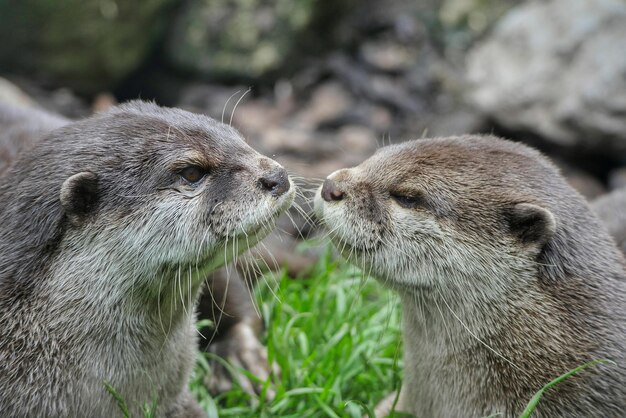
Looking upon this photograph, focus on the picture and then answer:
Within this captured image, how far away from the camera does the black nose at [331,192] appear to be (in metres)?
3.33

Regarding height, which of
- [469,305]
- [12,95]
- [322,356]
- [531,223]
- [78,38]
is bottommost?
[322,356]

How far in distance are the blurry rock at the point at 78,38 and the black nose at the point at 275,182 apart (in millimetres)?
5464

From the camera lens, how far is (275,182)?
3102 mm

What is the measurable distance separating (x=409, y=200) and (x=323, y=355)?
1.33 m

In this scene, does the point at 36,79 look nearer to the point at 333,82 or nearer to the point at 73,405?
the point at 333,82

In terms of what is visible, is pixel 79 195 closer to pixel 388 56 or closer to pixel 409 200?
pixel 409 200

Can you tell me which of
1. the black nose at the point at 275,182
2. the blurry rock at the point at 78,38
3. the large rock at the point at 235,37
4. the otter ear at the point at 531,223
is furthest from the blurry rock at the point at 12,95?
the otter ear at the point at 531,223

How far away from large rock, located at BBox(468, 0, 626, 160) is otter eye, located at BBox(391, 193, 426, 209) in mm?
4319

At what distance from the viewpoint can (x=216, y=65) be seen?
933 cm

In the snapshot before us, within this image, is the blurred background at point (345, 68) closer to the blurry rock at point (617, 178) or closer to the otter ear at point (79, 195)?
the blurry rock at point (617, 178)

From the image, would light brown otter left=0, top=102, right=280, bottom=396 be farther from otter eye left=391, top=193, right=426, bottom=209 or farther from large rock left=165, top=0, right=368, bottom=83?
large rock left=165, top=0, right=368, bottom=83

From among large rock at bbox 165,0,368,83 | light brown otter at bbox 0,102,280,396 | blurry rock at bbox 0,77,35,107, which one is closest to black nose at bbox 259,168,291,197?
light brown otter at bbox 0,102,280,396

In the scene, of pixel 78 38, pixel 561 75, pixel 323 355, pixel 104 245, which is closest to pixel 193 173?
pixel 104 245

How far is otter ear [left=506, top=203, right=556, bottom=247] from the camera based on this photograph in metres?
3.08
